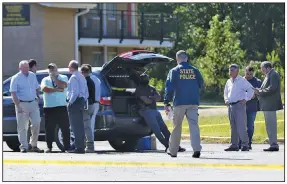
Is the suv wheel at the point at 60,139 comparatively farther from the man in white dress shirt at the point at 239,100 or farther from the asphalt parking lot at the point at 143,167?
the man in white dress shirt at the point at 239,100

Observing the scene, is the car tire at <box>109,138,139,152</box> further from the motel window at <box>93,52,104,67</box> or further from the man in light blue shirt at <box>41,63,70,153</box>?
the motel window at <box>93,52,104,67</box>

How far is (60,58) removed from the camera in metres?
39.0

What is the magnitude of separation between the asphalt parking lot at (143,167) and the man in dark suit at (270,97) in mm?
1745

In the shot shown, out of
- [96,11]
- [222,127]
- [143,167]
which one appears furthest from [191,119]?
[96,11]

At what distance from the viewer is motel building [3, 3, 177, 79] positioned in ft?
124

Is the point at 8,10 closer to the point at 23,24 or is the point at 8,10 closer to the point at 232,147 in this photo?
the point at 23,24

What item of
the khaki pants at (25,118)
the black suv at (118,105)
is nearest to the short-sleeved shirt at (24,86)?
the khaki pants at (25,118)


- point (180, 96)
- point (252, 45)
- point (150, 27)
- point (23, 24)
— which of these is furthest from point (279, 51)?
point (180, 96)

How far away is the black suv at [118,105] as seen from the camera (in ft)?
59.2

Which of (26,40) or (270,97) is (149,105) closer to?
(270,97)

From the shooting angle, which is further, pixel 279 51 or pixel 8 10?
pixel 279 51

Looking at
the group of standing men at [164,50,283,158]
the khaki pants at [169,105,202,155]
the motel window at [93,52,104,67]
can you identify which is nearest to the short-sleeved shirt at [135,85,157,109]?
the group of standing men at [164,50,283,158]

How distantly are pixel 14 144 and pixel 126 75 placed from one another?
8.81 ft

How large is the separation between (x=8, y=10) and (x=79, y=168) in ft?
84.3
